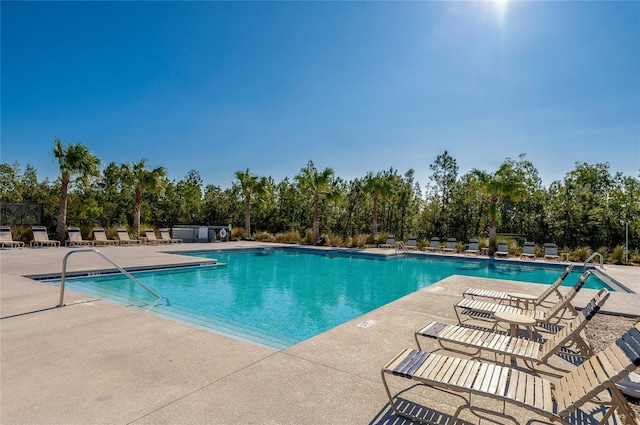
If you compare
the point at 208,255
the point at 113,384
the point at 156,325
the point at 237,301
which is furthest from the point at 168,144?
the point at 113,384

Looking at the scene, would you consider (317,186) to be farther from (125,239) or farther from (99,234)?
(99,234)

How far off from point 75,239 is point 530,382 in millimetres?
19778

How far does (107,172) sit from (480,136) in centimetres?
2858

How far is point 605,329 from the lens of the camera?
489 centimetres

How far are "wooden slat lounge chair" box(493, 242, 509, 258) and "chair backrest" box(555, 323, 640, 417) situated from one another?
15.5 metres

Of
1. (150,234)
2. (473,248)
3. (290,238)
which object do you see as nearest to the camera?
(473,248)

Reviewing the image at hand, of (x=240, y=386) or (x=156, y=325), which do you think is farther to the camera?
(x=156, y=325)

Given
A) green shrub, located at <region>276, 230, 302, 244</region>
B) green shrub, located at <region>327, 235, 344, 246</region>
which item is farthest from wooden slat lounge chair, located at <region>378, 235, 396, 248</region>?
green shrub, located at <region>276, 230, 302, 244</region>

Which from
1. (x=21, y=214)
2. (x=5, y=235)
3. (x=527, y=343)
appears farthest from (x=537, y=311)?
(x=21, y=214)

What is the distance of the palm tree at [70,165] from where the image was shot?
1652 cm

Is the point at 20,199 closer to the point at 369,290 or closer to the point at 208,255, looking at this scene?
the point at 208,255

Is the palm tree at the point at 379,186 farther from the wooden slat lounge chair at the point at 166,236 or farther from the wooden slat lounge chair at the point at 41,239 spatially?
the wooden slat lounge chair at the point at 41,239

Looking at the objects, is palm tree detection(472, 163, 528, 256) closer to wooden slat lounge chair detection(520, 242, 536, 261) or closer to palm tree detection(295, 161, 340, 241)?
wooden slat lounge chair detection(520, 242, 536, 261)

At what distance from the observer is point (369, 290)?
941 cm
